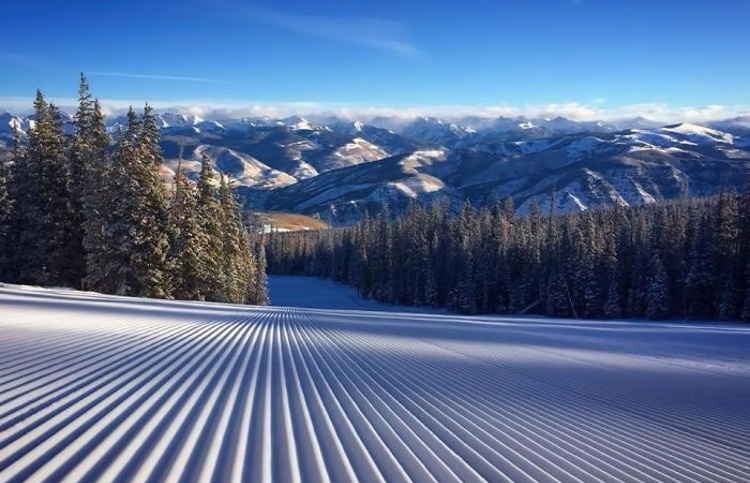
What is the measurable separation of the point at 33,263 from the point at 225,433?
30.9m

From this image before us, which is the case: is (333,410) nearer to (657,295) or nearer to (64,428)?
(64,428)

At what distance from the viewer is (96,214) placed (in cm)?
2934

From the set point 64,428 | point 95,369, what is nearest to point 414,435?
point 64,428

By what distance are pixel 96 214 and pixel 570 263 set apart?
46218 millimetres

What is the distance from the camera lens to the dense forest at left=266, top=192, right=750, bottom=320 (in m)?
51.6

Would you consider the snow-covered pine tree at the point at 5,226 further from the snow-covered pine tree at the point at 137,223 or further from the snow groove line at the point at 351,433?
the snow groove line at the point at 351,433

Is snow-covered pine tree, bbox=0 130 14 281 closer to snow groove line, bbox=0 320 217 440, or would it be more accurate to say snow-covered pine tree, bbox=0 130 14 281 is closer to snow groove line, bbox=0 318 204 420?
snow groove line, bbox=0 318 204 420

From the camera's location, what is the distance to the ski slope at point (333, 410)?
17.9 feet

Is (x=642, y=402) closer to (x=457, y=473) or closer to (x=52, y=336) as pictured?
(x=457, y=473)

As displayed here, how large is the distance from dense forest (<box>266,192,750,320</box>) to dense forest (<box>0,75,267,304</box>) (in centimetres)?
3899

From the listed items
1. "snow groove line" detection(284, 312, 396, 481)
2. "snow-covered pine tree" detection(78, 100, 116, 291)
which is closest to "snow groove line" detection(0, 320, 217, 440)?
"snow groove line" detection(284, 312, 396, 481)

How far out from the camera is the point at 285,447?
5895 mm

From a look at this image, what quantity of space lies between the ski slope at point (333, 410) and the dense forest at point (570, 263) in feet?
131

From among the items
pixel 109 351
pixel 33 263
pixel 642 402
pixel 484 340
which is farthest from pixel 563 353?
pixel 33 263
